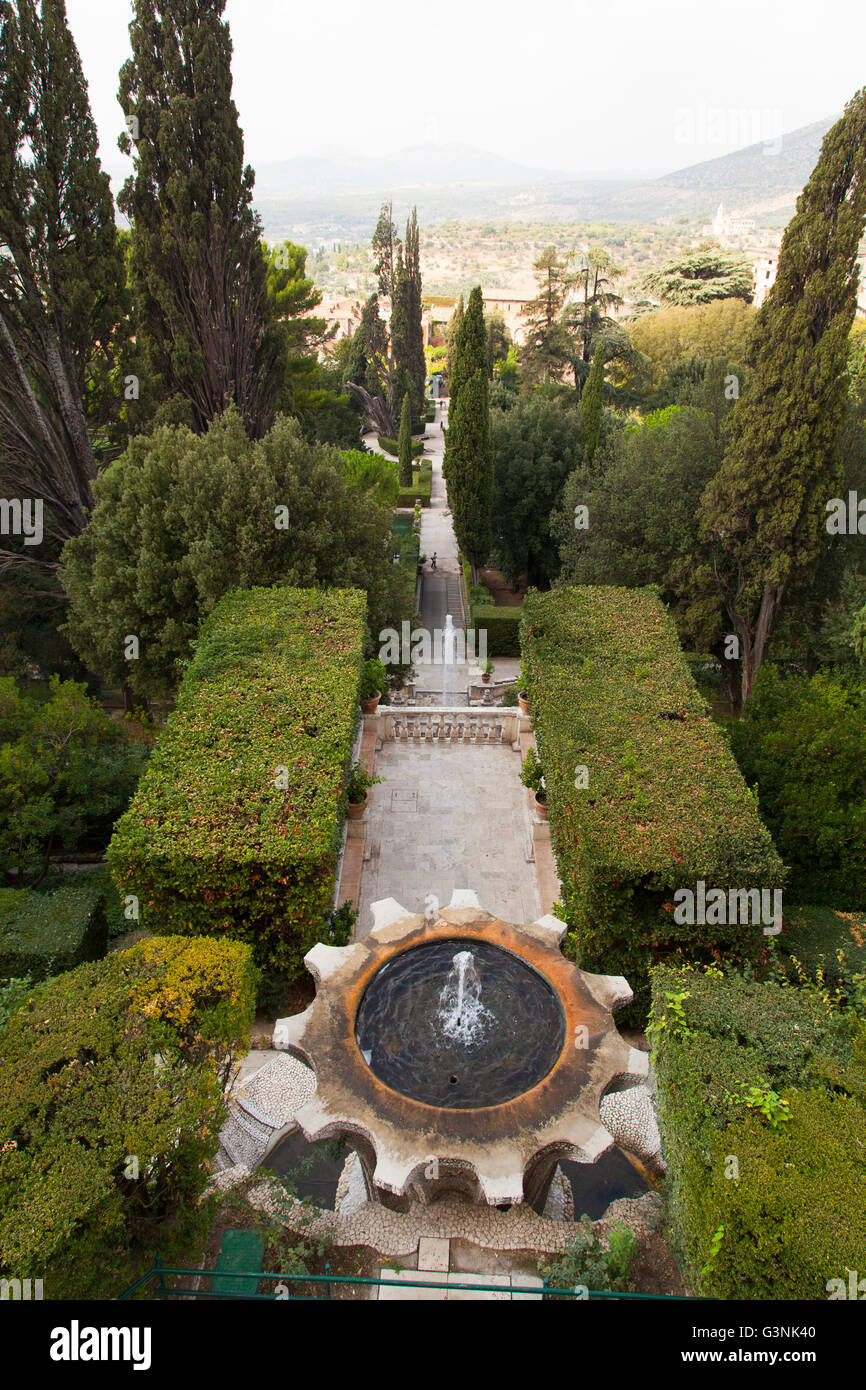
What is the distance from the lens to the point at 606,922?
9.50 meters

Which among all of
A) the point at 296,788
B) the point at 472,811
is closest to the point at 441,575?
the point at 472,811

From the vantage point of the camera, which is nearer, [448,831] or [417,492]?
[448,831]

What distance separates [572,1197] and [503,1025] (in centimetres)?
194

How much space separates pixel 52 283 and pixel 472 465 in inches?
594

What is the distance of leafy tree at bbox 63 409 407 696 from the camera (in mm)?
17141

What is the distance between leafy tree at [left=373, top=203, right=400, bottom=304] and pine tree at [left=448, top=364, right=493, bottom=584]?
92.8ft

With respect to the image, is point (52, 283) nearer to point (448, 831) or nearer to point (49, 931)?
point (49, 931)

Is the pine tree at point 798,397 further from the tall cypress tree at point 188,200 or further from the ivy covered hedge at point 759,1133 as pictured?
the tall cypress tree at point 188,200

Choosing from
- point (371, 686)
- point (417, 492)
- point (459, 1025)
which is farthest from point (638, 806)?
point (417, 492)

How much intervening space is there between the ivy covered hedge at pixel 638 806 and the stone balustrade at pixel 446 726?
2.73m

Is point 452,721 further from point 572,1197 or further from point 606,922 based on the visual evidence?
point 572,1197

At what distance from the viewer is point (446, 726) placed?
663 inches

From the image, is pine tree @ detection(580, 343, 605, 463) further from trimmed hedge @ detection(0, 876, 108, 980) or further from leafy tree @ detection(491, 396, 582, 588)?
A: trimmed hedge @ detection(0, 876, 108, 980)

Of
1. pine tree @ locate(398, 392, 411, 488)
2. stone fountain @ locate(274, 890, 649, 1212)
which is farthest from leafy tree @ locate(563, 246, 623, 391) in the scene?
stone fountain @ locate(274, 890, 649, 1212)
